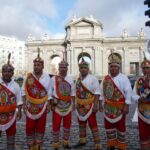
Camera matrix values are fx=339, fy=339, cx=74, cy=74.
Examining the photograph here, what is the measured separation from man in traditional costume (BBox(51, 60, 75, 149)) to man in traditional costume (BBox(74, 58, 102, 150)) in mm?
183

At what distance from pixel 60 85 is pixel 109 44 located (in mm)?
49544

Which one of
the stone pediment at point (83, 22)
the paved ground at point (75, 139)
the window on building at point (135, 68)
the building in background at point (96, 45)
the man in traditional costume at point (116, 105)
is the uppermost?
the stone pediment at point (83, 22)

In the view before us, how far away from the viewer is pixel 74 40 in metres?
54.8


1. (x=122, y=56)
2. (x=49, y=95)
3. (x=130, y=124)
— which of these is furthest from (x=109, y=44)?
(x=49, y=95)

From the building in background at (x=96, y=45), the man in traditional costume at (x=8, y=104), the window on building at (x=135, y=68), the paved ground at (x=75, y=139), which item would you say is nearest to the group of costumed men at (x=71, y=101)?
the man in traditional costume at (x=8, y=104)

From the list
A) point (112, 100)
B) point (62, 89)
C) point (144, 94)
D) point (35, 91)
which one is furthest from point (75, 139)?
point (144, 94)

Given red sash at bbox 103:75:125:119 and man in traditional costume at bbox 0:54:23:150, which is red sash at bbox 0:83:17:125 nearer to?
man in traditional costume at bbox 0:54:23:150

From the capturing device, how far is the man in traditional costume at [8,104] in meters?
6.27

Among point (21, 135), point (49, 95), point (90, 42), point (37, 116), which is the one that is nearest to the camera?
point (37, 116)

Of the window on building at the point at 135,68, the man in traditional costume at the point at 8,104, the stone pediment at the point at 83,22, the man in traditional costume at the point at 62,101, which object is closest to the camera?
the man in traditional costume at the point at 8,104

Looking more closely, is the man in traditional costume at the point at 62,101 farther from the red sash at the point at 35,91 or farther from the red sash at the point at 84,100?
the red sash at the point at 35,91

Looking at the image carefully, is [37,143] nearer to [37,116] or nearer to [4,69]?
[37,116]

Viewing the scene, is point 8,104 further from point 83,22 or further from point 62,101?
point 83,22

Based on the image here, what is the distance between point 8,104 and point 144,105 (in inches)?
98.7
